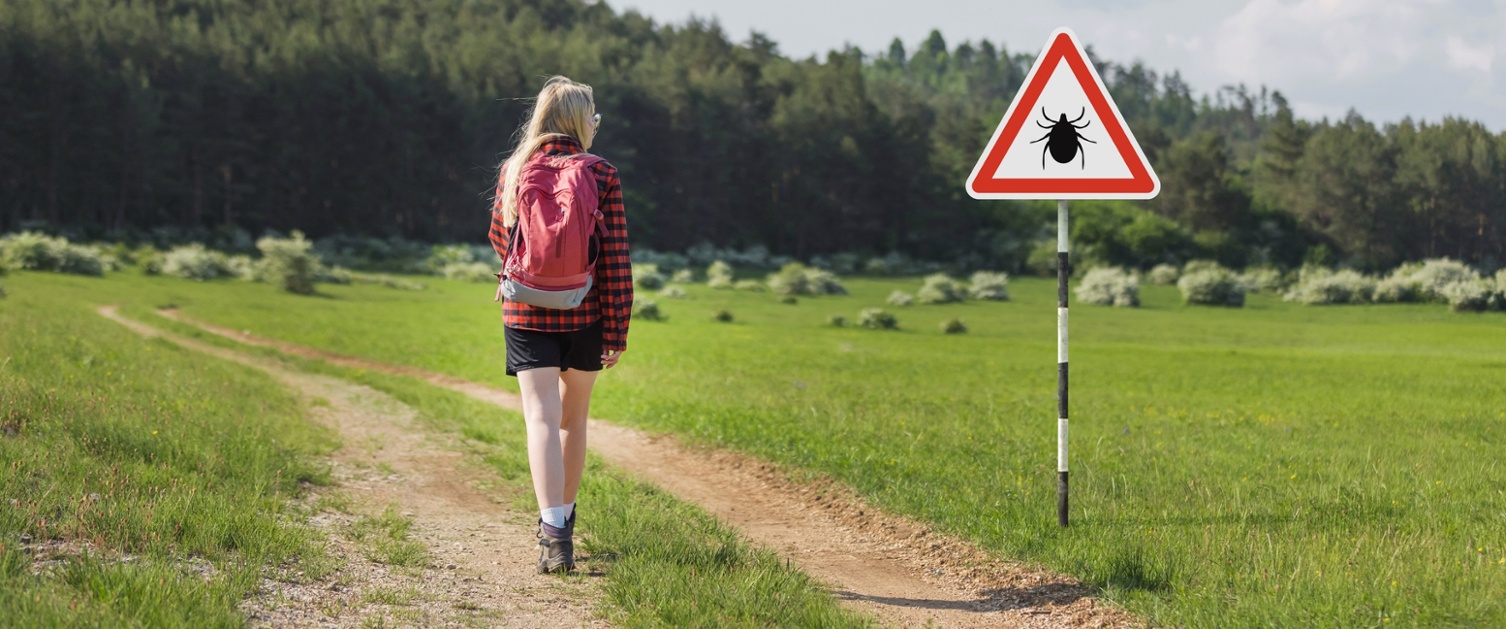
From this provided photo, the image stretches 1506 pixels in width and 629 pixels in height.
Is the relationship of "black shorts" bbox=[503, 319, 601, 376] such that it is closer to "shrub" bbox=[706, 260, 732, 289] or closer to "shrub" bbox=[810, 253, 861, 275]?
"shrub" bbox=[706, 260, 732, 289]

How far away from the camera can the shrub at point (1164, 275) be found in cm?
6706

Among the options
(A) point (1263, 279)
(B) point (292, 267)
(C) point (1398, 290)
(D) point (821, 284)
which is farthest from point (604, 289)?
(D) point (821, 284)

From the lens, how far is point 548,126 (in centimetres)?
531

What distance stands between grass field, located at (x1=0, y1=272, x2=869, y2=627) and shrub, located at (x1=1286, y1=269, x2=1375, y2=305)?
79.6ft

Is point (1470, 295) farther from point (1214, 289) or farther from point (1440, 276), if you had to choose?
point (1214, 289)

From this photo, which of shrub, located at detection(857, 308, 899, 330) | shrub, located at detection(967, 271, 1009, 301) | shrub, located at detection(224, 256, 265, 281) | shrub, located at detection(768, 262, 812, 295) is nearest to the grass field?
shrub, located at detection(857, 308, 899, 330)

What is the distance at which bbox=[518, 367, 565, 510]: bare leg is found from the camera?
5262 mm

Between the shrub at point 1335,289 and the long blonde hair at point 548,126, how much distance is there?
25.5 metres

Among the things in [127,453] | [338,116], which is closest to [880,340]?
[127,453]

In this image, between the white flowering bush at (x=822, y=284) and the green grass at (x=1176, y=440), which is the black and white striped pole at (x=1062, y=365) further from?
the white flowering bush at (x=822, y=284)

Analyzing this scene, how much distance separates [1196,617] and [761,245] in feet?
313

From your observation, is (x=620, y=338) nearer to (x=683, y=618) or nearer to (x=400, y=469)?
(x=683, y=618)

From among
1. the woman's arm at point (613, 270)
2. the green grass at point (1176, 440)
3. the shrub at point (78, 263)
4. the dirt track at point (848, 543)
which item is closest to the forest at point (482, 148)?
the green grass at point (1176, 440)

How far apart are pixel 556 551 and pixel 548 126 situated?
2069mm
